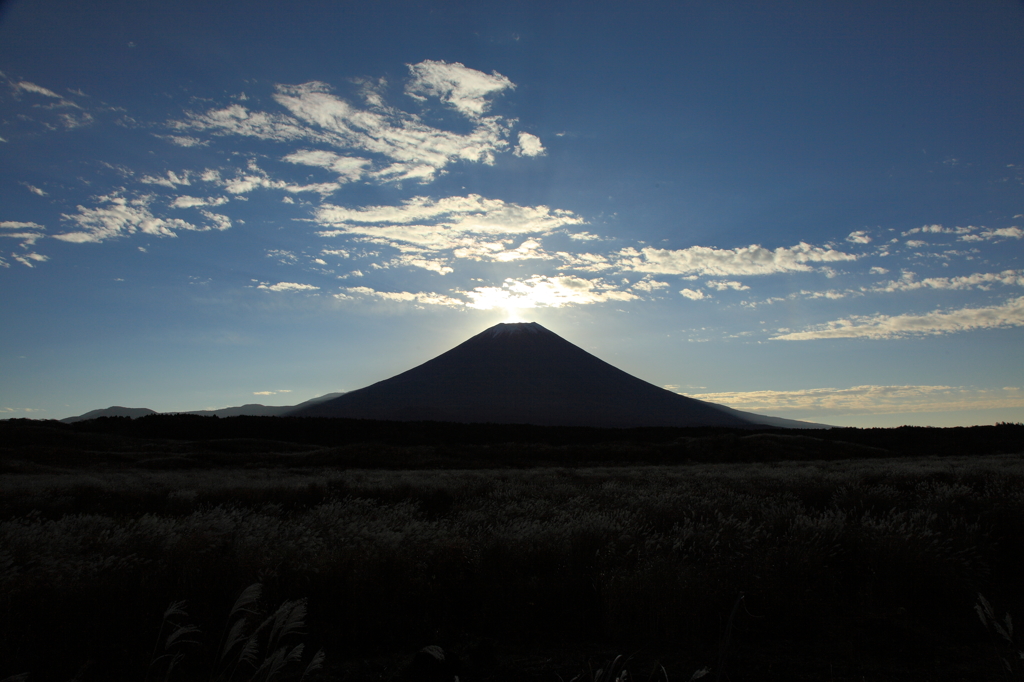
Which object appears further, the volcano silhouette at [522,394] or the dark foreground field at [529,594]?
the volcano silhouette at [522,394]

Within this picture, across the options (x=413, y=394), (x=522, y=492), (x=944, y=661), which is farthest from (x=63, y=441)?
(x=413, y=394)

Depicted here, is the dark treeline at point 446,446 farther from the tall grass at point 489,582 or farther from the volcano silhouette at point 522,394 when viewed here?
the volcano silhouette at point 522,394

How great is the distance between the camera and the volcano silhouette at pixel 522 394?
378 feet

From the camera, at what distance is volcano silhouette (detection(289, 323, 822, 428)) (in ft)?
378

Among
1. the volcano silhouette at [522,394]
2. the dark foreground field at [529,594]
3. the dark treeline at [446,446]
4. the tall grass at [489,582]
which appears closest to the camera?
the dark foreground field at [529,594]

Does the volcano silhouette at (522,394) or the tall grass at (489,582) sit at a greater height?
the volcano silhouette at (522,394)

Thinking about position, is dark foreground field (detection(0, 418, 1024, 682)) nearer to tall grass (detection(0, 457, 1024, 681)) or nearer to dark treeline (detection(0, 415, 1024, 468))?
tall grass (detection(0, 457, 1024, 681))

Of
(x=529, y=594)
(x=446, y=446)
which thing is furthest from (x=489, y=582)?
(x=446, y=446)

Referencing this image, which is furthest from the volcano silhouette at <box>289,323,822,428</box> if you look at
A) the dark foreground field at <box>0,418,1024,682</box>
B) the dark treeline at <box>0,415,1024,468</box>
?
the dark foreground field at <box>0,418,1024,682</box>

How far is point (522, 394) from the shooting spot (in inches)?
5074

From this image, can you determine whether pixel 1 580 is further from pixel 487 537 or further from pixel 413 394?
pixel 413 394

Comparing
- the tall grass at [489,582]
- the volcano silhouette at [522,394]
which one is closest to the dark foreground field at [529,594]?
the tall grass at [489,582]

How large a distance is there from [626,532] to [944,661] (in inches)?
134

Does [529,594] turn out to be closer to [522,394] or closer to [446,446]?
[446,446]
